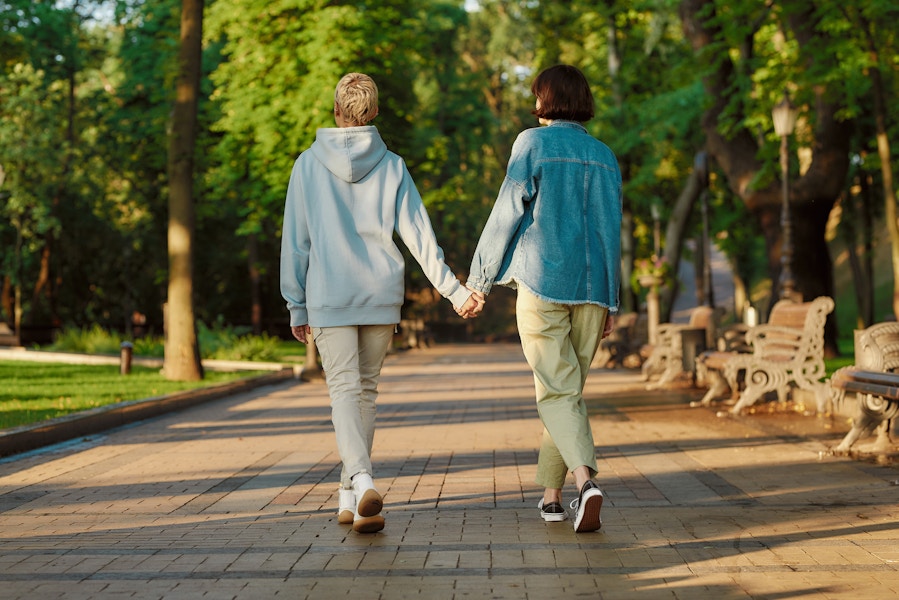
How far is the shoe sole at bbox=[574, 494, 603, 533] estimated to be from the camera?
573cm

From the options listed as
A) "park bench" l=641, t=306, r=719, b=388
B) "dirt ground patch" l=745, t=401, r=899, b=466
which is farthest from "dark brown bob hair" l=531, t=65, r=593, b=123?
"park bench" l=641, t=306, r=719, b=388

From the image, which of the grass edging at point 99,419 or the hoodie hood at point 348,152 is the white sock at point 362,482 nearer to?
the hoodie hood at point 348,152

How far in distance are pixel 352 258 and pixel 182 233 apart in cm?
1393

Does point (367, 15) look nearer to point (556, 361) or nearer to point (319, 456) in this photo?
point (319, 456)

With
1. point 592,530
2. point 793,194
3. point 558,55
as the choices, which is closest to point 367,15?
point 793,194

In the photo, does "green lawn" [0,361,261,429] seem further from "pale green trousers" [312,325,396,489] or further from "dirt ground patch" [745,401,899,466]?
"dirt ground patch" [745,401,899,466]

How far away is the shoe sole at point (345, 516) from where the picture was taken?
623 centimetres

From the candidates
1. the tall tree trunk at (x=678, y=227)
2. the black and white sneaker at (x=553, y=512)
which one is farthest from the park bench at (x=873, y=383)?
the tall tree trunk at (x=678, y=227)

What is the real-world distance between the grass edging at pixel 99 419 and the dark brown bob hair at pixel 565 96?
→ 562 centimetres

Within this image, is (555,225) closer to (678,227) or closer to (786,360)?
(786,360)

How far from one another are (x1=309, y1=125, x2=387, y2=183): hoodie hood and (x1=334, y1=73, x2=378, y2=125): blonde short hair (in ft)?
0.29

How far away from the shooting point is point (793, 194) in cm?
2302

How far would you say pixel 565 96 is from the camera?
6145mm

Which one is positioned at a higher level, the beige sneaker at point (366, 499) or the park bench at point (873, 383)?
the park bench at point (873, 383)
